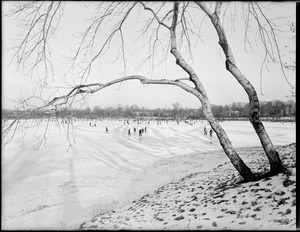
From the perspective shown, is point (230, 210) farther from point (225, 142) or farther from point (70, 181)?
point (70, 181)

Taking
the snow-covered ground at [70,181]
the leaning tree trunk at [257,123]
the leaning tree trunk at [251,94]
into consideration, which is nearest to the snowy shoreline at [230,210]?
the leaning tree trunk at [257,123]

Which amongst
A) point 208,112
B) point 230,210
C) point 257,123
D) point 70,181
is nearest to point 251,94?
point 257,123

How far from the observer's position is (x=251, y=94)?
5.79 meters

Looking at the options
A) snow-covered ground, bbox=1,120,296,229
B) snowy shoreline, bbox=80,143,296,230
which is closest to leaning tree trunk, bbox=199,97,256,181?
snowy shoreline, bbox=80,143,296,230

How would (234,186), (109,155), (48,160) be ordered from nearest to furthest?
(234,186)
(48,160)
(109,155)

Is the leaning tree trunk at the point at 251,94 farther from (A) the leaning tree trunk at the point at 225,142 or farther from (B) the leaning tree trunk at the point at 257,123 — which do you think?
(A) the leaning tree trunk at the point at 225,142

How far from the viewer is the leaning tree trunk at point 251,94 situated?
5.57 metres

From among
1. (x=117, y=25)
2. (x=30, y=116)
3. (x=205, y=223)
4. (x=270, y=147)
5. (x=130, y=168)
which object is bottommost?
(x=130, y=168)

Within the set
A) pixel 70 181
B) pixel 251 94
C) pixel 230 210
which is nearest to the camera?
pixel 230 210

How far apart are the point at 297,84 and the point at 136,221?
430 centimetres

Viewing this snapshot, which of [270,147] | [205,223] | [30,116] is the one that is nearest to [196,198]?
[205,223]

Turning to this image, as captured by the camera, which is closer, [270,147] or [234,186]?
[270,147]

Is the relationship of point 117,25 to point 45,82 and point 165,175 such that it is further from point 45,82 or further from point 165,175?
point 165,175

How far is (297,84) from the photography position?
3316 millimetres
